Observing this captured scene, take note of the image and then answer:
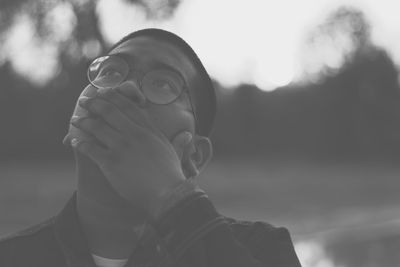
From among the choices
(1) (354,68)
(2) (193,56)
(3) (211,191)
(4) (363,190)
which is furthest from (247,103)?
(2) (193,56)

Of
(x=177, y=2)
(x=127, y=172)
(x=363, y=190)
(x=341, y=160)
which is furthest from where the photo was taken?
(x=341, y=160)

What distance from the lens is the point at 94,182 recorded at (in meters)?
1.37

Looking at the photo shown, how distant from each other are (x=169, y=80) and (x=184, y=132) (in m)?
0.13

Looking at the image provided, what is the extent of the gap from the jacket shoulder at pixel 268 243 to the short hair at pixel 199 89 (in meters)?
0.26

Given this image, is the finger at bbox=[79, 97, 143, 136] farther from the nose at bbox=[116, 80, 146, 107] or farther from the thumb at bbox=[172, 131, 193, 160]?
the thumb at bbox=[172, 131, 193, 160]

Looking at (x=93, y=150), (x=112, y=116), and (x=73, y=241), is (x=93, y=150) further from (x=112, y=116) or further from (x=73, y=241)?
(x=73, y=241)

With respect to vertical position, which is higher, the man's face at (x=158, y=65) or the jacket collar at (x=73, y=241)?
the man's face at (x=158, y=65)

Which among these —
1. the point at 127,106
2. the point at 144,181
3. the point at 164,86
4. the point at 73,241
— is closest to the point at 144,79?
the point at 164,86

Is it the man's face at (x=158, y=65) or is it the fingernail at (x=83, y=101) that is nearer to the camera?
the fingernail at (x=83, y=101)

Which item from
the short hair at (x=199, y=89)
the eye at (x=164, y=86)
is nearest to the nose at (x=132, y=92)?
the eye at (x=164, y=86)

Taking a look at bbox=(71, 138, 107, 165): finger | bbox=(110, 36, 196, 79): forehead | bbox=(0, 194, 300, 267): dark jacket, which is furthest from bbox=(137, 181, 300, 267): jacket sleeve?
bbox=(110, 36, 196, 79): forehead

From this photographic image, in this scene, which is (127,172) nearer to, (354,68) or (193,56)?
(193,56)

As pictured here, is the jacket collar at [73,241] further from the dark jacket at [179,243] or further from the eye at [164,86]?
the eye at [164,86]

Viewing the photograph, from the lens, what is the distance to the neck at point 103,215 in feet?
4.48
